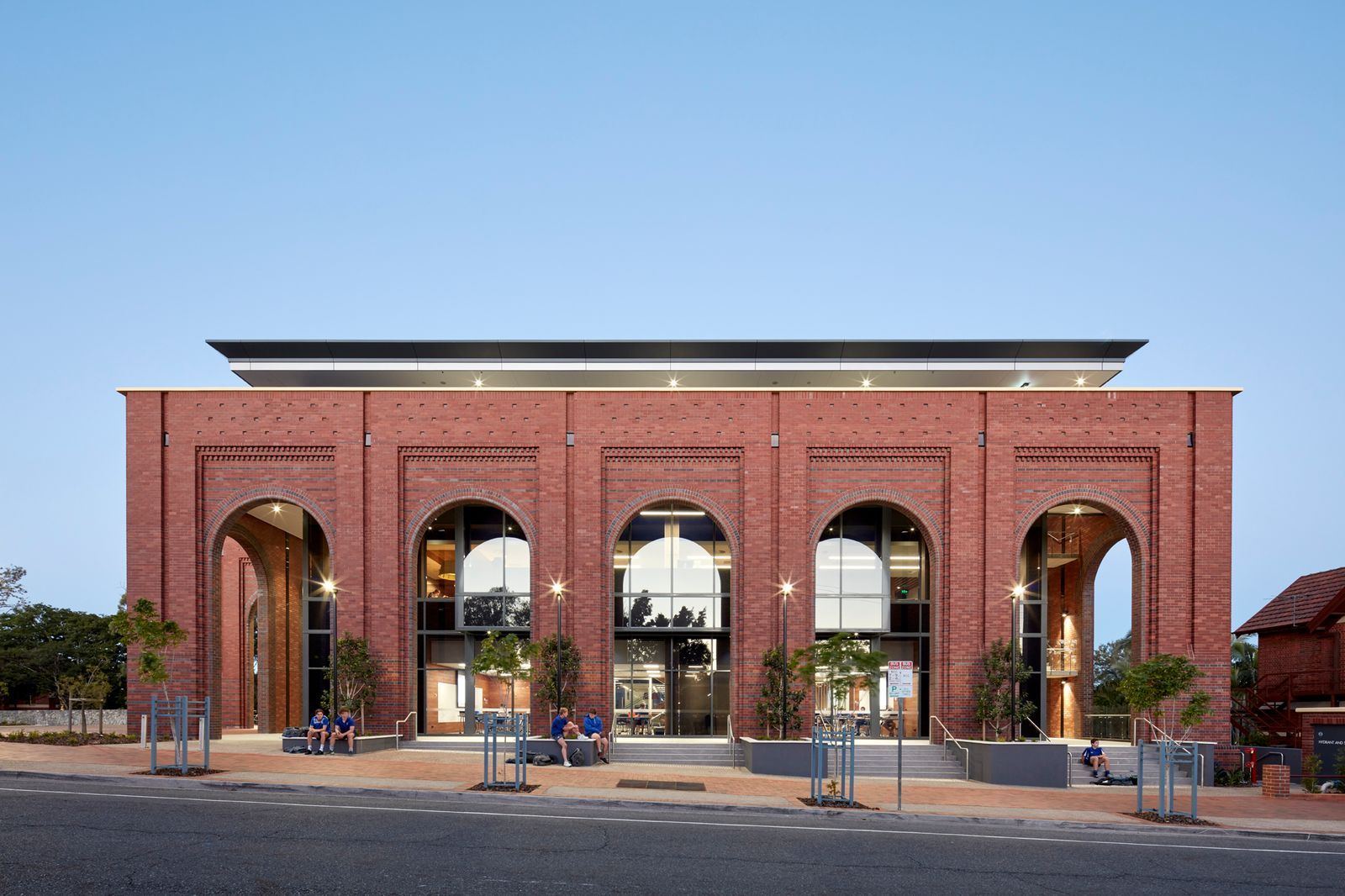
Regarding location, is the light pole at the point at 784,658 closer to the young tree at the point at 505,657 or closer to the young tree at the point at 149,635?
the young tree at the point at 505,657

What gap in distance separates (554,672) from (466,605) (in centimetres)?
446

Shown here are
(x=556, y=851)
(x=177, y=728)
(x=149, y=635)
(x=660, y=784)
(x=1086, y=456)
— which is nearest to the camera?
(x=556, y=851)

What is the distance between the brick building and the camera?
27812 millimetres

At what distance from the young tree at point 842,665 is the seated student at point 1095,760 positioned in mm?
6243

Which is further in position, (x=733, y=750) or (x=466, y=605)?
(x=466, y=605)

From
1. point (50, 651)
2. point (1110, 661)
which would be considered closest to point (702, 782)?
point (50, 651)

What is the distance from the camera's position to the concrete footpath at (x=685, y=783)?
18.3 m

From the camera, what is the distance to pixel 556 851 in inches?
499

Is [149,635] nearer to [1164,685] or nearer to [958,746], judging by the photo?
[958,746]

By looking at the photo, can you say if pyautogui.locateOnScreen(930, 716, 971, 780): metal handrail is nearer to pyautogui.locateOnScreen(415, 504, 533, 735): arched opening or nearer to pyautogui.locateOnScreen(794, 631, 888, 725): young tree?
pyautogui.locateOnScreen(794, 631, 888, 725): young tree

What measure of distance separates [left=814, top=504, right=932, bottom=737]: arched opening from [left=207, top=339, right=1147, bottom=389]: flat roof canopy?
6.31m

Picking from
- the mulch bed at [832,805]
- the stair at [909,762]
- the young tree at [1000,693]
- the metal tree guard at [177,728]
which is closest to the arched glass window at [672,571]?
the stair at [909,762]

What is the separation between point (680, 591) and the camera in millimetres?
30281

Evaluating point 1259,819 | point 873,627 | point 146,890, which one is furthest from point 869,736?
point 146,890
